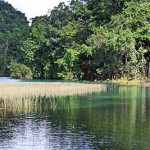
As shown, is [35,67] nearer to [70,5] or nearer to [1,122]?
A: [70,5]

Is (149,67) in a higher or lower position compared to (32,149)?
higher

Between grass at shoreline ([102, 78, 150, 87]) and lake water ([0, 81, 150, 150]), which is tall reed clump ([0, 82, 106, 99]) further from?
grass at shoreline ([102, 78, 150, 87])

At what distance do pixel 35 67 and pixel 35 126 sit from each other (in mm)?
55947

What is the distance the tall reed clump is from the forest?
1598cm

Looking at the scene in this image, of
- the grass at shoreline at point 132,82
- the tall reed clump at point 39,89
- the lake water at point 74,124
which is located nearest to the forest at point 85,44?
the grass at shoreline at point 132,82

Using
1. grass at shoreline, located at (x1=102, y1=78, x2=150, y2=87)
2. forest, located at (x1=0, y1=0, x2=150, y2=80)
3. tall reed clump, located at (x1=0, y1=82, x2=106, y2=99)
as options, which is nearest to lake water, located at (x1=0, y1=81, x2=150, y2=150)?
tall reed clump, located at (x1=0, y1=82, x2=106, y2=99)

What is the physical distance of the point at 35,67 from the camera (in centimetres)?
7731

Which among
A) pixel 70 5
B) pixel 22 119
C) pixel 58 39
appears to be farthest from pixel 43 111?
pixel 70 5

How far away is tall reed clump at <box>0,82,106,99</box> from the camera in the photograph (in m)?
32.5

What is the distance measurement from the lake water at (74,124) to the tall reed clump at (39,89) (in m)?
1.77

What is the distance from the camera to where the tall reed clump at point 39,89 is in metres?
32.5

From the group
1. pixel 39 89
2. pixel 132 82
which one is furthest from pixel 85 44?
pixel 39 89

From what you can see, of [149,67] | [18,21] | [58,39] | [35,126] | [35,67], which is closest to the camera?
[35,126]

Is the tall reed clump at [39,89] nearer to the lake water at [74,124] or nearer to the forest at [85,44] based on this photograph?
the lake water at [74,124]
